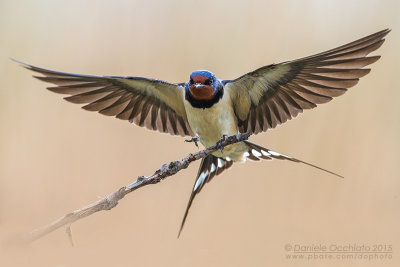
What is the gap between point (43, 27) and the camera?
252 centimetres

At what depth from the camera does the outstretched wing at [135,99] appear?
1.86m

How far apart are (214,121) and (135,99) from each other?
377 millimetres

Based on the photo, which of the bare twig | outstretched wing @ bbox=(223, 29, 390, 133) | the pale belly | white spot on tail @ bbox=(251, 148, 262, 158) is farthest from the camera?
white spot on tail @ bbox=(251, 148, 262, 158)

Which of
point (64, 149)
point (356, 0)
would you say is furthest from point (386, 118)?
point (64, 149)

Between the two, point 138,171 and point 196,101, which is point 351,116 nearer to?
point 196,101

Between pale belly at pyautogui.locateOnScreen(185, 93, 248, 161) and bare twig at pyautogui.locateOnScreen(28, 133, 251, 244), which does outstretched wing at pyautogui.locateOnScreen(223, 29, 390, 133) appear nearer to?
pale belly at pyautogui.locateOnScreen(185, 93, 248, 161)

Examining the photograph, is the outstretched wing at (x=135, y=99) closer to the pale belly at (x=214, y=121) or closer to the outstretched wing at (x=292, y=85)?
the pale belly at (x=214, y=121)

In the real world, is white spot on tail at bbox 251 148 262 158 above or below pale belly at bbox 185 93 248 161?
below

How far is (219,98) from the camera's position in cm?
187

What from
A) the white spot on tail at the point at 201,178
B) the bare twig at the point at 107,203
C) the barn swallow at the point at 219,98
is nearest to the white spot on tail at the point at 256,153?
the barn swallow at the point at 219,98

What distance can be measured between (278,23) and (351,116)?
59 cm

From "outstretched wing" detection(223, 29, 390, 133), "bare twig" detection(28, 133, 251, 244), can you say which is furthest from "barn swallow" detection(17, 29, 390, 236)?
"bare twig" detection(28, 133, 251, 244)

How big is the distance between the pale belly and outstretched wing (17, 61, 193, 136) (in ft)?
0.44

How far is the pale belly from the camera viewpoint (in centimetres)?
185
